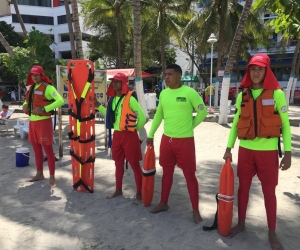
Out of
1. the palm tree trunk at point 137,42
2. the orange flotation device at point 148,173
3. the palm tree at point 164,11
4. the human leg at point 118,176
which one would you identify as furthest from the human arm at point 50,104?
the palm tree at point 164,11

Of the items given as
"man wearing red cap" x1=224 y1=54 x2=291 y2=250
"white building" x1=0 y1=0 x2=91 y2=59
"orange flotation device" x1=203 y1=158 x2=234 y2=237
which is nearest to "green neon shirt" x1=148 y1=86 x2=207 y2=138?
"man wearing red cap" x1=224 y1=54 x2=291 y2=250

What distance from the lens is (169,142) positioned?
3652mm

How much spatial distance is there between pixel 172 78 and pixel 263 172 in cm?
142

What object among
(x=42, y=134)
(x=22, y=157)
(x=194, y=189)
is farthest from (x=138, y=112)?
(x=22, y=157)

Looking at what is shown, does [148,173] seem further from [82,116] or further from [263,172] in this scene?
[263,172]

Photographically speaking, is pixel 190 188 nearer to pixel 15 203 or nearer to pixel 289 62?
pixel 15 203

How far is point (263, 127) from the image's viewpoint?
9.71ft

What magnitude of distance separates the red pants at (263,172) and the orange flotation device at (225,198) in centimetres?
12

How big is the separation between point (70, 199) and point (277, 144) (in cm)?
293

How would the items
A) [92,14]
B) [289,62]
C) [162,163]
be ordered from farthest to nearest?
[289,62]
[92,14]
[162,163]

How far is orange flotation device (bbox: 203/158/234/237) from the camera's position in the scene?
127 inches

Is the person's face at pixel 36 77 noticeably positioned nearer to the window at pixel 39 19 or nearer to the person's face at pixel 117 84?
the person's face at pixel 117 84

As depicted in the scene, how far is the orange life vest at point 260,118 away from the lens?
295 centimetres

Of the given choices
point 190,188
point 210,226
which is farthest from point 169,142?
point 210,226
